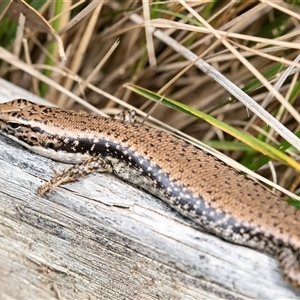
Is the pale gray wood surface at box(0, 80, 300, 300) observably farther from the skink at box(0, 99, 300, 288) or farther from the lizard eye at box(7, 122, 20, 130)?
the lizard eye at box(7, 122, 20, 130)

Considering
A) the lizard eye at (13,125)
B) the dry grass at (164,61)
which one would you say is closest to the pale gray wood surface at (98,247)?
the lizard eye at (13,125)

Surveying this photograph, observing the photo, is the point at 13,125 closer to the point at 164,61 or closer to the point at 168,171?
the point at 168,171

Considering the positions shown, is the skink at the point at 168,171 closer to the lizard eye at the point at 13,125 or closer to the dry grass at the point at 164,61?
the lizard eye at the point at 13,125

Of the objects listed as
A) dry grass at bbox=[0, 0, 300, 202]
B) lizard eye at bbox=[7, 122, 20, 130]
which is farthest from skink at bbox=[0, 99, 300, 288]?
dry grass at bbox=[0, 0, 300, 202]

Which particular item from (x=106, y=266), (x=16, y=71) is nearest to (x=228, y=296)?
(x=106, y=266)

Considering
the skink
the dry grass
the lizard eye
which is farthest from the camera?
the dry grass

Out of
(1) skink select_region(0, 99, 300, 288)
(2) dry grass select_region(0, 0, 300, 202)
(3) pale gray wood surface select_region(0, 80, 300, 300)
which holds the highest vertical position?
(2) dry grass select_region(0, 0, 300, 202)

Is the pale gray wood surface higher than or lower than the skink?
lower

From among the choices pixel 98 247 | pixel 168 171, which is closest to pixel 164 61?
pixel 168 171
